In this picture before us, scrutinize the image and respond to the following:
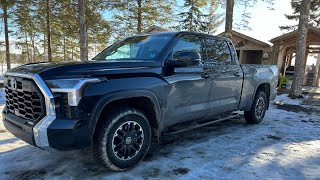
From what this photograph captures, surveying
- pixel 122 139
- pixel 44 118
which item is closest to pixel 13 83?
pixel 44 118

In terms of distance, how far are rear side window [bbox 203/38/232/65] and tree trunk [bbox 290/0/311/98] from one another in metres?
6.83

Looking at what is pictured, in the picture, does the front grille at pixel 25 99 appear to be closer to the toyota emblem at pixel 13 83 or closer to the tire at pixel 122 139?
the toyota emblem at pixel 13 83

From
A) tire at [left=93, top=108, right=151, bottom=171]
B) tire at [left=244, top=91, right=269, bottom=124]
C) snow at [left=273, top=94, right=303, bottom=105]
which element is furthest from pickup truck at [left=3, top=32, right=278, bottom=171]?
snow at [left=273, top=94, right=303, bottom=105]

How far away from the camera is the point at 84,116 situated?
290cm

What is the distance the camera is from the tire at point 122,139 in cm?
317

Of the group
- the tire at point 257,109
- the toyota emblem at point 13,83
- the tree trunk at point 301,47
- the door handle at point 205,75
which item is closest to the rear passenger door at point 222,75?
the door handle at point 205,75

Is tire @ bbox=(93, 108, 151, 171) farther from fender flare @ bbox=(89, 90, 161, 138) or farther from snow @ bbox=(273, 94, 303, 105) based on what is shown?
snow @ bbox=(273, 94, 303, 105)

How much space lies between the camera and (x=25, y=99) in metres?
3.09

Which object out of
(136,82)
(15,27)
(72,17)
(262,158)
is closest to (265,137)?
(262,158)

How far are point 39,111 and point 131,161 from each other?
132cm

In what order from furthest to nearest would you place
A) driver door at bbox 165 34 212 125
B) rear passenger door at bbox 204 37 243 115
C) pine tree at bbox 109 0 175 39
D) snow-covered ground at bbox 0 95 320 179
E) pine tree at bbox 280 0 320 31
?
pine tree at bbox 280 0 320 31 < pine tree at bbox 109 0 175 39 < rear passenger door at bbox 204 37 243 115 < driver door at bbox 165 34 212 125 < snow-covered ground at bbox 0 95 320 179

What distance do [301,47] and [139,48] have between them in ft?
29.3

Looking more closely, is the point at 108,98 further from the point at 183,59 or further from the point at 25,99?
the point at 183,59

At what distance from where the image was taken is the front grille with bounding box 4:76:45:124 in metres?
2.90
